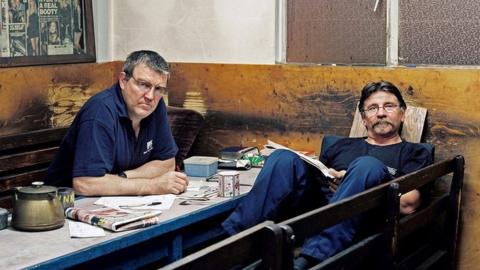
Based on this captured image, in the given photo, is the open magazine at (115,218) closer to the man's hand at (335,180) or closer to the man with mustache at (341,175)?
the man with mustache at (341,175)

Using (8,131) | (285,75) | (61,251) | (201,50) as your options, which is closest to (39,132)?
(8,131)

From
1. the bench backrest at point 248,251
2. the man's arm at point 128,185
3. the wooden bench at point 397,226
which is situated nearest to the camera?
the bench backrest at point 248,251

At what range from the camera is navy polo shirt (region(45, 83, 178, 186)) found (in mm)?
3094

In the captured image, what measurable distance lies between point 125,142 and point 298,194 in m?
0.83

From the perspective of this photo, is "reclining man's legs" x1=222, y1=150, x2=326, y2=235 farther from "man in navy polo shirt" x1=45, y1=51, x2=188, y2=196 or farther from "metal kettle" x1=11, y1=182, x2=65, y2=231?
"metal kettle" x1=11, y1=182, x2=65, y2=231

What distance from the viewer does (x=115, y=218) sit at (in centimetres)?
261

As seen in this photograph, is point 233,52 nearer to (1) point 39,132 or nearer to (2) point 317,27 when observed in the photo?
(2) point 317,27

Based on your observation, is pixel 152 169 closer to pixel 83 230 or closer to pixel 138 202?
pixel 138 202

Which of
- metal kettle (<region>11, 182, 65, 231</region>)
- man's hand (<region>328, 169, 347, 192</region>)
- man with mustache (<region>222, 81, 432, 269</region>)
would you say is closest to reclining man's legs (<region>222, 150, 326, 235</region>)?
man with mustache (<region>222, 81, 432, 269</region>)

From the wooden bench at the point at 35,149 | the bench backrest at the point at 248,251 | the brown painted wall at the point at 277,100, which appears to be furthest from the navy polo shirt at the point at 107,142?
the bench backrest at the point at 248,251

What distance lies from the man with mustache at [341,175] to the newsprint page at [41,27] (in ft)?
5.52

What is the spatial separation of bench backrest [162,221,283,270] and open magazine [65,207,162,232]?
62 centimetres

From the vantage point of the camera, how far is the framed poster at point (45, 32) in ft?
13.1

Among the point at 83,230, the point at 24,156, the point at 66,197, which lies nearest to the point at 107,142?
the point at 66,197
